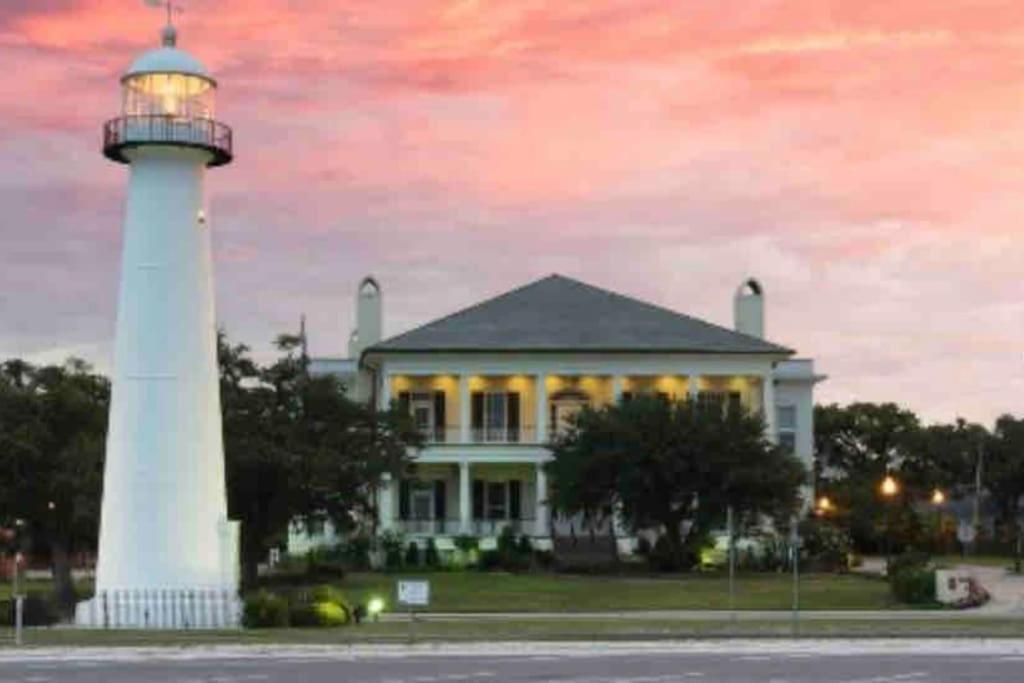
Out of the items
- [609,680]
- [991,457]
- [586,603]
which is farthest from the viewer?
[991,457]

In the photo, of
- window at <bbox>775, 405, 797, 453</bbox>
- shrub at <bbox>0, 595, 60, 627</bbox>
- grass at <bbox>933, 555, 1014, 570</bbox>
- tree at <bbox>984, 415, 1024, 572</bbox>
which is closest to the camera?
shrub at <bbox>0, 595, 60, 627</bbox>

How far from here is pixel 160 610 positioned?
133ft

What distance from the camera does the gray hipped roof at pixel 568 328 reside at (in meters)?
81.5

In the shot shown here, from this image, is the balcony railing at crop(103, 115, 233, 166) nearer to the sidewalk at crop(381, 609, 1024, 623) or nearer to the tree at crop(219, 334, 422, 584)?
the sidewalk at crop(381, 609, 1024, 623)

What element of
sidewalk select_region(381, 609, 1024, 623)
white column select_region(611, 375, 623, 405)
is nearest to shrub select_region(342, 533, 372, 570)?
white column select_region(611, 375, 623, 405)

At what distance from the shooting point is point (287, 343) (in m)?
60.5

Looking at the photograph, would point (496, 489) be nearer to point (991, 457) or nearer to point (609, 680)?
point (991, 457)

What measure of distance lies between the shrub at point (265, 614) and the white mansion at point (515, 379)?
3892 centimetres

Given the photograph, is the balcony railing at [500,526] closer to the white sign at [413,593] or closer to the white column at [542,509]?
the white column at [542,509]

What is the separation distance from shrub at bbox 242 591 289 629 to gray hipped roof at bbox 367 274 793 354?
39.8m

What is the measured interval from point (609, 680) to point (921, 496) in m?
97.6

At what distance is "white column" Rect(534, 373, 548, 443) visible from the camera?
81.9 metres

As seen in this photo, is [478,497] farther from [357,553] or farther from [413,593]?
[413,593]

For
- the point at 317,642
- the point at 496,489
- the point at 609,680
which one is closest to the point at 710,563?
the point at 496,489
